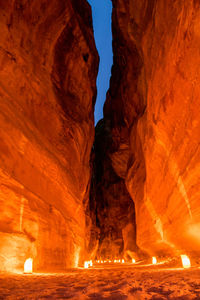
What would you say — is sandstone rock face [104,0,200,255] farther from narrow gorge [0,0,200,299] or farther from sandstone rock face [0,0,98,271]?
sandstone rock face [0,0,98,271]

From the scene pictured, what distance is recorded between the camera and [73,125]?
13141 mm

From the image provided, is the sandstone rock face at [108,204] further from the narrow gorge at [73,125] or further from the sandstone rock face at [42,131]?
the sandstone rock face at [42,131]

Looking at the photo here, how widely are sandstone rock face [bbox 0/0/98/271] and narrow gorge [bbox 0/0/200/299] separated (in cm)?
5

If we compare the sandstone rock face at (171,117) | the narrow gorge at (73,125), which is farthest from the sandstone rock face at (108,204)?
the sandstone rock face at (171,117)

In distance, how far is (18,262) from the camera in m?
5.85

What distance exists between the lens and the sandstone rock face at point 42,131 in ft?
22.0

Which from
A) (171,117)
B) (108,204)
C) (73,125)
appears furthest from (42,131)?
(108,204)

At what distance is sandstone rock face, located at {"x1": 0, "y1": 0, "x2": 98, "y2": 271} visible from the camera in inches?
264

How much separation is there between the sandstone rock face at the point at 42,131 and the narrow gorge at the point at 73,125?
0.15 feet

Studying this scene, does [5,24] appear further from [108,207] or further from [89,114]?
[108,207]

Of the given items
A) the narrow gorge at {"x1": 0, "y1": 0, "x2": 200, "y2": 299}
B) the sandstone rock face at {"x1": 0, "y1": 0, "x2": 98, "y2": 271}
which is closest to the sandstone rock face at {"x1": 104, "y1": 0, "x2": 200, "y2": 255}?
the narrow gorge at {"x1": 0, "y1": 0, "x2": 200, "y2": 299}

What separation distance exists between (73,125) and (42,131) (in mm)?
3604

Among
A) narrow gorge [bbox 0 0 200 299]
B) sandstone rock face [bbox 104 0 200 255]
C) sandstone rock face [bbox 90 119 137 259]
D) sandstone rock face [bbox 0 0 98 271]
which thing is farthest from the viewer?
sandstone rock face [bbox 90 119 137 259]

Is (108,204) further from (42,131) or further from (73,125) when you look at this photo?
(42,131)
